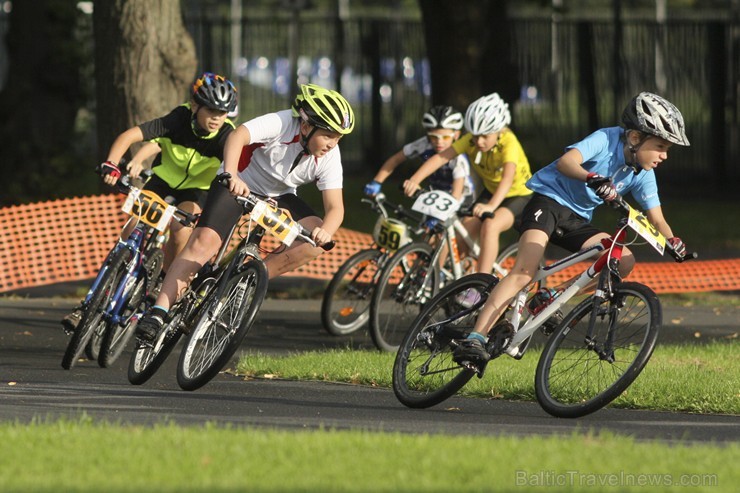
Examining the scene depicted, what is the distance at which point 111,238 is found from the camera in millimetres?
14453

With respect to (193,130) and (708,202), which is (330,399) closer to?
(193,130)

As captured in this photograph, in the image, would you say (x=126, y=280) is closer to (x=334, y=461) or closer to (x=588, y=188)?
(x=588, y=188)

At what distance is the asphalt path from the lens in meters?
7.61

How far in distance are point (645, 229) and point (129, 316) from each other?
3.41 meters

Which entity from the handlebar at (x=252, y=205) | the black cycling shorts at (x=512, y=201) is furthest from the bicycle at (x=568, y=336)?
the black cycling shorts at (x=512, y=201)

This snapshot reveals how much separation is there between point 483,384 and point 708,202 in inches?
652

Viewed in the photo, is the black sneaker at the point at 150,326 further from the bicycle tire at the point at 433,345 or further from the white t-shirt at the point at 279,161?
the bicycle tire at the point at 433,345

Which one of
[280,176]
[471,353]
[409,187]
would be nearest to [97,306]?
[280,176]

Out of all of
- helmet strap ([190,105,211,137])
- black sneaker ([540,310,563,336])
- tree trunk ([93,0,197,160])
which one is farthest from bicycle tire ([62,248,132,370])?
tree trunk ([93,0,197,160])

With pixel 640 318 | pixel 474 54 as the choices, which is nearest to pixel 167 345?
pixel 640 318

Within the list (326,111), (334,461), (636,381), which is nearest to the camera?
(334,461)

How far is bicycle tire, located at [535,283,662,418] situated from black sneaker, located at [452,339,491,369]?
30 cm

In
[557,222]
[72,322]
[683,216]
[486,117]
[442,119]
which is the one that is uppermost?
[486,117]

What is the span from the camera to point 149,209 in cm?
945
